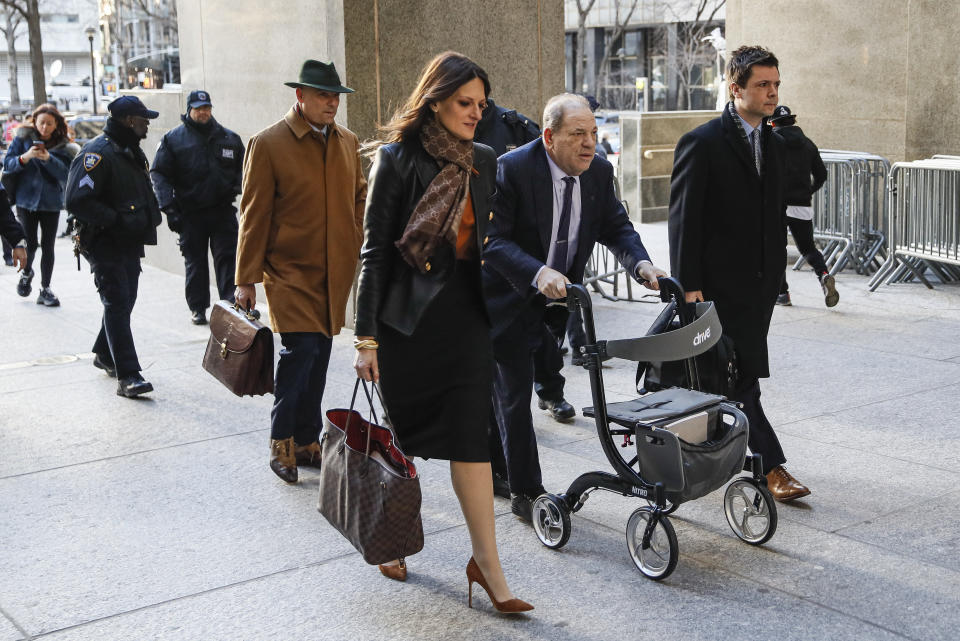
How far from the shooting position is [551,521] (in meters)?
4.83

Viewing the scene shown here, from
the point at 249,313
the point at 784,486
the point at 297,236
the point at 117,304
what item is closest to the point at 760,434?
the point at 784,486

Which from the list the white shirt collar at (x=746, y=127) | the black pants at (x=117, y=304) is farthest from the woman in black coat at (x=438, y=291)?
the black pants at (x=117, y=304)

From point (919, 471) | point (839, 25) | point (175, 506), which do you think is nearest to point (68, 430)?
point (175, 506)

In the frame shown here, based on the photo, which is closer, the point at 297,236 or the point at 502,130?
the point at 297,236

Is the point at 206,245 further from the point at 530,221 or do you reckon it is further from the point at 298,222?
the point at 530,221

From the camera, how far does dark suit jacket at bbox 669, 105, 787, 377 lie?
206 inches

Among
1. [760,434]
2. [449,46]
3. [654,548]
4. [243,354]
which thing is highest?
[449,46]

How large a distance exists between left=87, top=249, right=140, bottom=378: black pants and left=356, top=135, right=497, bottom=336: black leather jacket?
12.9 ft

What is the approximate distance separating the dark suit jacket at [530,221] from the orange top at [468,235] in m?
0.57

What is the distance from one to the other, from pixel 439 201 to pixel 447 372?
609 mm

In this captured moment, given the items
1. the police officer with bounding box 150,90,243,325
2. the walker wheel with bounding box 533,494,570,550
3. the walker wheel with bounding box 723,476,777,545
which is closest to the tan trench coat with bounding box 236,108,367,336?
the walker wheel with bounding box 533,494,570,550

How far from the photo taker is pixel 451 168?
413 centimetres

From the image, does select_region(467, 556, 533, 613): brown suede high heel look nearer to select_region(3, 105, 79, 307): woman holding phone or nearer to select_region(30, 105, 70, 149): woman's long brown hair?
select_region(3, 105, 79, 307): woman holding phone

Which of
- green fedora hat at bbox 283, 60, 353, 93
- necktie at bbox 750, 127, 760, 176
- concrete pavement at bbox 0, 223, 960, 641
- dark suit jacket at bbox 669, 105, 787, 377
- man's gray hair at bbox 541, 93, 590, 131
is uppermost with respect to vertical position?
green fedora hat at bbox 283, 60, 353, 93
